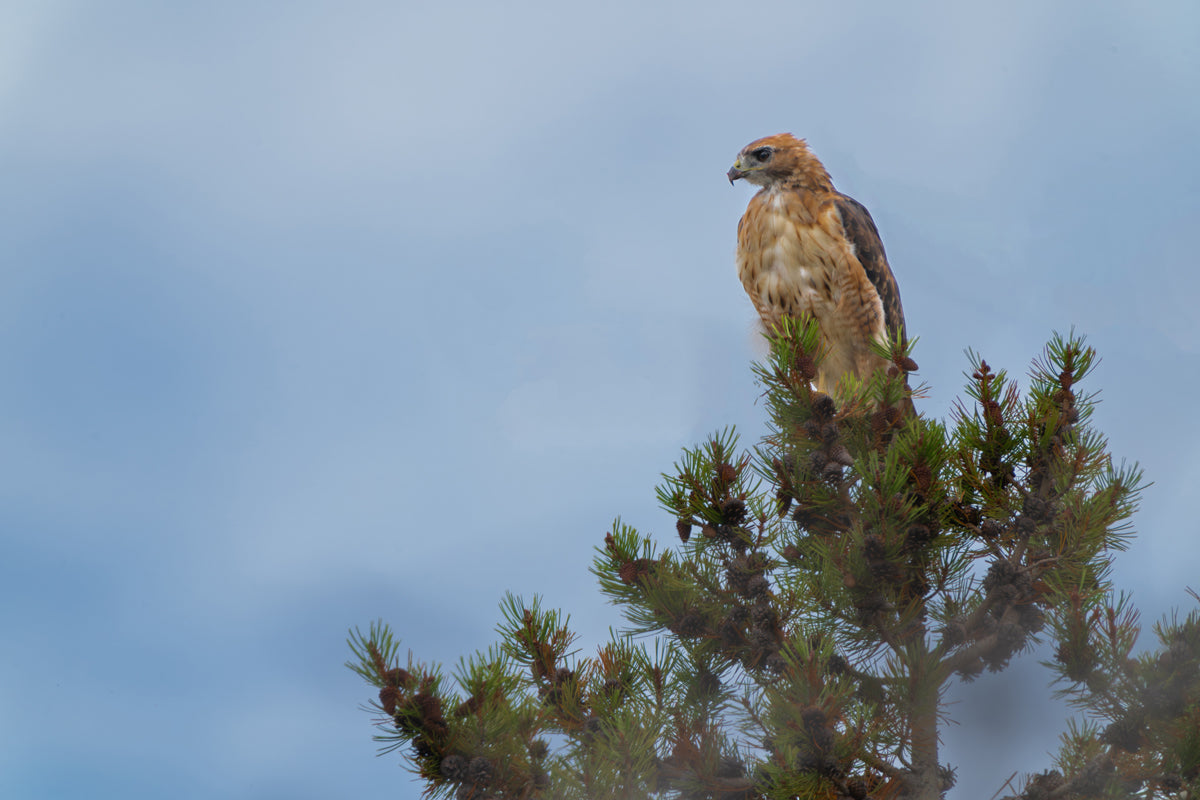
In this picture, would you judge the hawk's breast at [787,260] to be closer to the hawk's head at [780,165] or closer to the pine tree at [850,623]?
the hawk's head at [780,165]

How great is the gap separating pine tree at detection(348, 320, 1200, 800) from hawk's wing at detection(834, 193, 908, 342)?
2.28m

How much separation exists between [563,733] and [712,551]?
0.91 m

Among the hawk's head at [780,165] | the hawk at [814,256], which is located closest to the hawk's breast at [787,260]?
the hawk at [814,256]

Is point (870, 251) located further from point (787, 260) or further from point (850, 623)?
point (850, 623)

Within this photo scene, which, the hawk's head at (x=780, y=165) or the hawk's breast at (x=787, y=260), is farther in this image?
the hawk's head at (x=780, y=165)

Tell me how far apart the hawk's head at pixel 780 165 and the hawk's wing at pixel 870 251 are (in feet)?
0.70

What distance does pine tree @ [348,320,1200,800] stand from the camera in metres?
3.08

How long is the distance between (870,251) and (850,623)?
10.2 ft

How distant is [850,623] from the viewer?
3693 millimetres

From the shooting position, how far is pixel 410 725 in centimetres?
297

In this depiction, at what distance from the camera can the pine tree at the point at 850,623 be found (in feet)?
10.1

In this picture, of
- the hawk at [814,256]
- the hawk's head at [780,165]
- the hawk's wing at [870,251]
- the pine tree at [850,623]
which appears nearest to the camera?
the pine tree at [850,623]

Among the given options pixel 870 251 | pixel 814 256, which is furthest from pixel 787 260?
pixel 870 251

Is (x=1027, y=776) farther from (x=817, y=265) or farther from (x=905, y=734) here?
(x=817, y=265)
